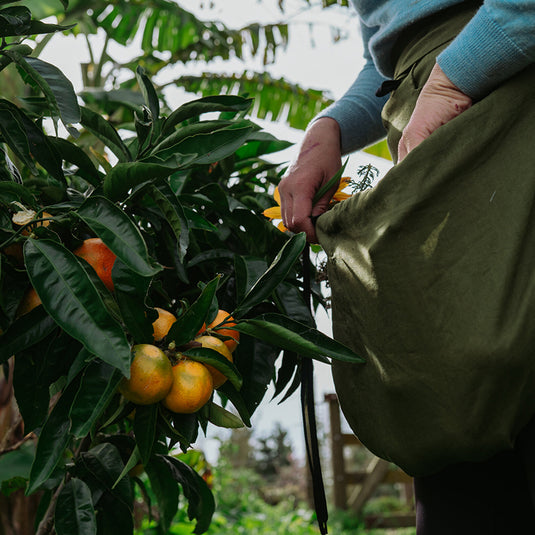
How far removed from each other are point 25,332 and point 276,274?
31 cm

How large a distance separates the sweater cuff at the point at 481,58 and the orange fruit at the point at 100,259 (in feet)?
1.55

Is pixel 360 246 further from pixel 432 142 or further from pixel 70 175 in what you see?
pixel 70 175

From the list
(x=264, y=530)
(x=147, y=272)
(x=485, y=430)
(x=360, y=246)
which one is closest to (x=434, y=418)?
(x=485, y=430)

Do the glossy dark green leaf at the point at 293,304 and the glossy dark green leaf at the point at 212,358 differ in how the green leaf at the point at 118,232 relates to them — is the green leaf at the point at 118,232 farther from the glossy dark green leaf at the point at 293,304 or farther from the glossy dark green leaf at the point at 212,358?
the glossy dark green leaf at the point at 293,304

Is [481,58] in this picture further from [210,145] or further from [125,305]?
[125,305]

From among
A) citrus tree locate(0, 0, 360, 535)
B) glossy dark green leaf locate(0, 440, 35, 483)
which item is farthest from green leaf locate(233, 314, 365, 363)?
glossy dark green leaf locate(0, 440, 35, 483)

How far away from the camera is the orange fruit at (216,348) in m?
0.73

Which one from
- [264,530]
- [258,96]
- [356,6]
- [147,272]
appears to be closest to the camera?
[147,272]

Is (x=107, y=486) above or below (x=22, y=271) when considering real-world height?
below

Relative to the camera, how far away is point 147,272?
1.95ft

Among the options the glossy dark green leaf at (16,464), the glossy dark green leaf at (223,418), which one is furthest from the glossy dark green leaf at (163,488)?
the glossy dark green leaf at (16,464)

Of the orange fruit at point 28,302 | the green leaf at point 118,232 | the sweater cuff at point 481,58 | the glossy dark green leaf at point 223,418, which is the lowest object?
the glossy dark green leaf at point 223,418

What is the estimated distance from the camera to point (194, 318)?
0.70 metres

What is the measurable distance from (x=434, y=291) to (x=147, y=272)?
32 cm
